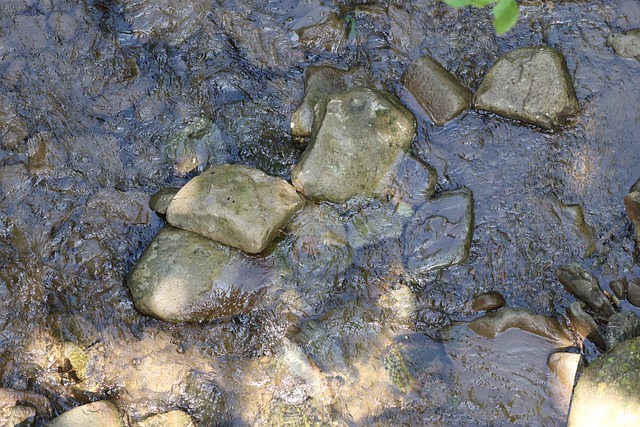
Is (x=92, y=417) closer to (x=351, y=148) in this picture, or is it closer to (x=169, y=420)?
(x=169, y=420)

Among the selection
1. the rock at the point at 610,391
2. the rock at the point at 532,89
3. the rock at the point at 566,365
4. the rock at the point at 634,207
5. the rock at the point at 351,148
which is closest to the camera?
the rock at the point at 610,391

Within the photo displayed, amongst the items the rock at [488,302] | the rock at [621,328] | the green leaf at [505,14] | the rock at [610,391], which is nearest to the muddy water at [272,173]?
the rock at [488,302]

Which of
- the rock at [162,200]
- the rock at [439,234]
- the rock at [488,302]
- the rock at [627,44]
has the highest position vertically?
the rock at [627,44]

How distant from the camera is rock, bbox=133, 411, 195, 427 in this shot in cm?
371

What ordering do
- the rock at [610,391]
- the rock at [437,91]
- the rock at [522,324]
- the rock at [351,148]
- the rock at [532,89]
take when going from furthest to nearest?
the rock at [437,91], the rock at [532,89], the rock at [351,148], the rock at [522,324], the rock at [610,391]

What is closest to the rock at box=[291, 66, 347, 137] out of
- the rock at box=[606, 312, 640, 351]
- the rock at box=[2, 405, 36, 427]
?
the rock at box=[606, 312, 640, 351]

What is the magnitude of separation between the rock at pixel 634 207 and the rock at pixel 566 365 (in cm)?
95

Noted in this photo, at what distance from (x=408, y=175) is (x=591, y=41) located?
5.87ft

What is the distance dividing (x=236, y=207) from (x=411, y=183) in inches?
49.8

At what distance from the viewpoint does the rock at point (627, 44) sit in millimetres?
4344

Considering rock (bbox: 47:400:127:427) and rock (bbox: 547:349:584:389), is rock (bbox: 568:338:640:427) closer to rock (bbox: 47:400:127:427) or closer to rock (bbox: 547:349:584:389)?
rock (bbox: 547:349:584:389)

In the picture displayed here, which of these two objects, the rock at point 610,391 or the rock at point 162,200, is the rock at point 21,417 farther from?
the rock at point 610,391

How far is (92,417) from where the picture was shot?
11.9 ft

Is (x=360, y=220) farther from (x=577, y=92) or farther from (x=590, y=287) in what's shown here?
(x=577, y=92)
